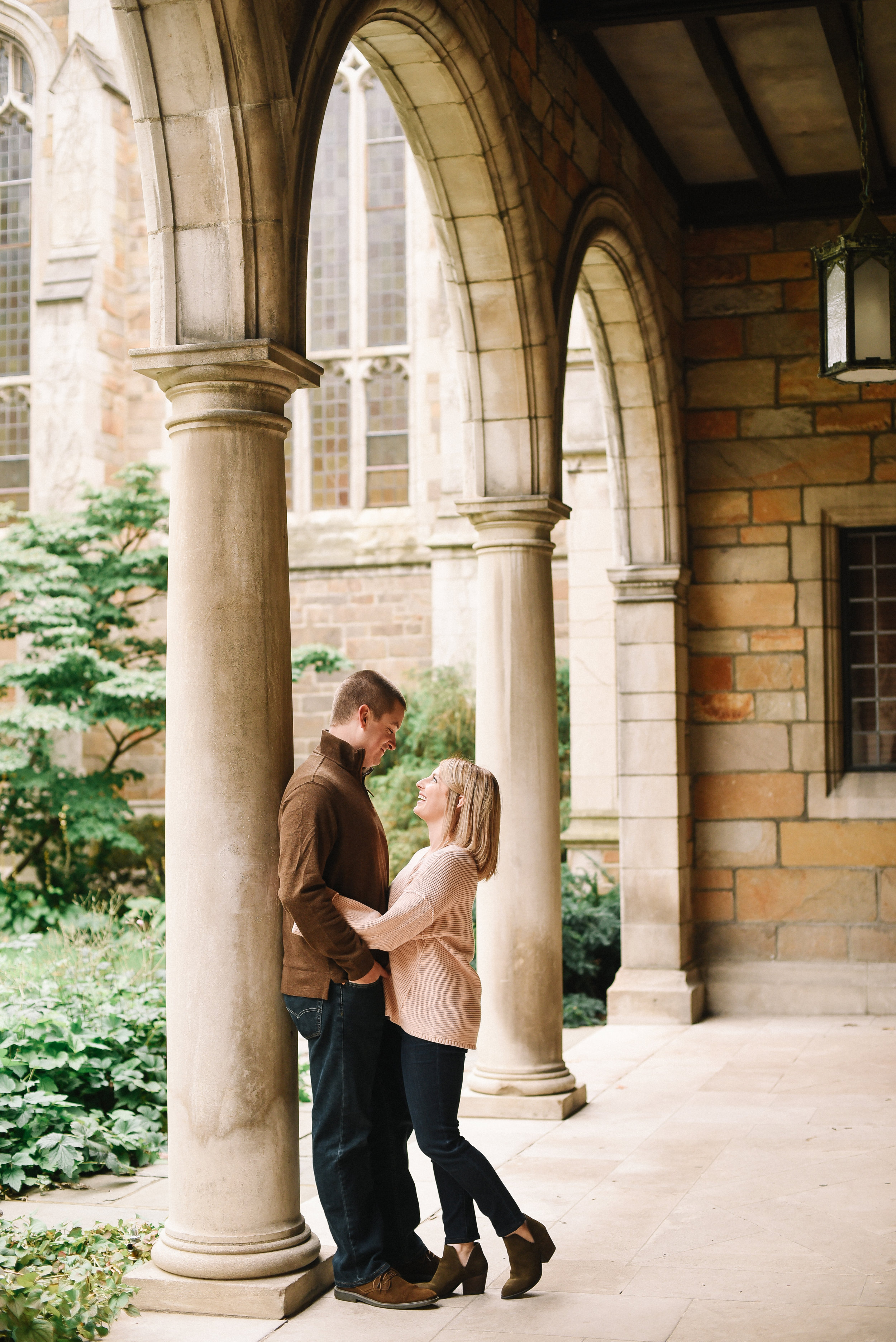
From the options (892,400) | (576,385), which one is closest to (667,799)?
(892,400)

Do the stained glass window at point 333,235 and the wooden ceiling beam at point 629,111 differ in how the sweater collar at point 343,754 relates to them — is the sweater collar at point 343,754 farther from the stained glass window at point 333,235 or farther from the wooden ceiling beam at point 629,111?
the stained glass window at point 333,235

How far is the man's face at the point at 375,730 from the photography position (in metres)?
3.68

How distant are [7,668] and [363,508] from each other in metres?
4.51

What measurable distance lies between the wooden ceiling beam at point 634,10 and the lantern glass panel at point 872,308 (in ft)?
3.38

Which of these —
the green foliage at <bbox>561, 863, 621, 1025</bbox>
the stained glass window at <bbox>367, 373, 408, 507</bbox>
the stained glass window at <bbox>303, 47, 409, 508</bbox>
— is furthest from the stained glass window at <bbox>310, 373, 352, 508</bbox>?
the green foliage at <bbox>561, 863, 621, 1025</bbox>

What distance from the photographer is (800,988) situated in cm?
834

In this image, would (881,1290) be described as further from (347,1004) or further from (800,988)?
(800,988)

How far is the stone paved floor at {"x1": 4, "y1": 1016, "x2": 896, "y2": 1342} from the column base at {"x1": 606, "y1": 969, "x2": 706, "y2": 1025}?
820 millimetres

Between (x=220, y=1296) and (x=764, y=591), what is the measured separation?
596cm

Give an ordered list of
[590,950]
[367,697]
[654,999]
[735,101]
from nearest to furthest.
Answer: [367,697], [735,101], [654,999], [590,950]

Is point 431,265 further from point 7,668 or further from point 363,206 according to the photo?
point 7,668

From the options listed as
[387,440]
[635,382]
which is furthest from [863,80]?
[387,440]

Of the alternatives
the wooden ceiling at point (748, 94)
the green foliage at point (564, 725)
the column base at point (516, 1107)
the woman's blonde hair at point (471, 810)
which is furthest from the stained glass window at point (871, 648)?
the woman's blonde hair at point (471, 810)

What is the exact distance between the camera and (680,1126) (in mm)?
5660
